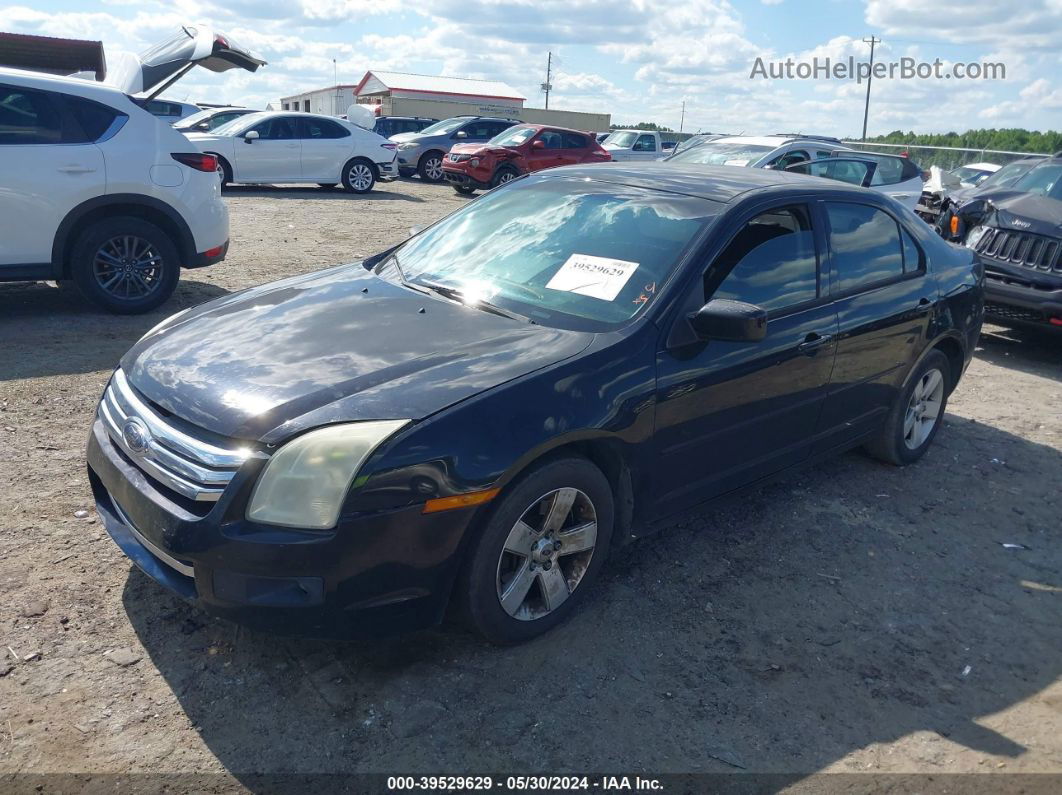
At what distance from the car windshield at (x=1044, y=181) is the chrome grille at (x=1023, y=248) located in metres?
0.84

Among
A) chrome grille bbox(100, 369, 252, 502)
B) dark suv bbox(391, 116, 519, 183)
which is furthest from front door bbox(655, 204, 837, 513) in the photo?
dark suv bbox(391, 116, 519, 183)

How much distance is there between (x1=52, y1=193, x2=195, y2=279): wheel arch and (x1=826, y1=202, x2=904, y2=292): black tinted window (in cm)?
519

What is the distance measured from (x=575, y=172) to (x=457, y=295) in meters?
1.13

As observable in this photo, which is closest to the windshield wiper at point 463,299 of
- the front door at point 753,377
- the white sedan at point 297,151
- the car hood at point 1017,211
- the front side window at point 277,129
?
the front door at point 753,377

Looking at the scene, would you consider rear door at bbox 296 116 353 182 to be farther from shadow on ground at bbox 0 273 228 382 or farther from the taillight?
the taillight

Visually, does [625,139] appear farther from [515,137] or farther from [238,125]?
[238,125]

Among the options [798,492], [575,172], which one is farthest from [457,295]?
[798,492]

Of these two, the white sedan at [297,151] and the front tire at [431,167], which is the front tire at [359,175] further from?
the front tire at [431,167]

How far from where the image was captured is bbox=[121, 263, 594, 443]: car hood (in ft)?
9.46

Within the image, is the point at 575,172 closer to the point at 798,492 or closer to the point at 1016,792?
the point at 798,492

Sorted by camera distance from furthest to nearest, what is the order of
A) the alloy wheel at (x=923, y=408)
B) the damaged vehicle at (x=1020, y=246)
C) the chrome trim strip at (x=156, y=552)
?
the damaged vehicle at (x=1020, y=246) → the alloy wheel at (x=923, y=408) → the chrome trim strip at (x=156, y=552)

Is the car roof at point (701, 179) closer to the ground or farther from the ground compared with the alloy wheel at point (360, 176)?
farther from the ground

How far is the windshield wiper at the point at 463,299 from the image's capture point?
3.61 meters

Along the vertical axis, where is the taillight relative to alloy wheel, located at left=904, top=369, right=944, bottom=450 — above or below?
above
